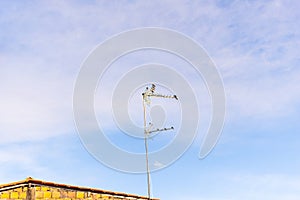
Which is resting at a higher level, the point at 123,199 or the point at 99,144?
the point at 99,144

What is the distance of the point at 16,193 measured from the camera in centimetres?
1412

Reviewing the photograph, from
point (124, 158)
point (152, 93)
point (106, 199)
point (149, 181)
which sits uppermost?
point (152, 93)

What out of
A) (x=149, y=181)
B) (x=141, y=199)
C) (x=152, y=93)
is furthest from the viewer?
(x=152, y=93)

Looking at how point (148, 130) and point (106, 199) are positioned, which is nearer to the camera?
point (106, 199)

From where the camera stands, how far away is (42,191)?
14305 mm

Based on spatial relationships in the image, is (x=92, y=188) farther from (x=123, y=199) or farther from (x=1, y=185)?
(x=1, y=185)

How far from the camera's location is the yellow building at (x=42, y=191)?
14.0m

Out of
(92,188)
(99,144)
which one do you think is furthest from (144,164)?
(92,188)

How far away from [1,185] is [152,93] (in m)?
11.2

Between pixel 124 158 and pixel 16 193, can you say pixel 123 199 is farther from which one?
pixel 124 158

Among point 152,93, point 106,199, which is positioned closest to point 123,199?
point 106,199

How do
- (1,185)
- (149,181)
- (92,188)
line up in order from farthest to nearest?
(149,181) < (92,188) < (1,185)

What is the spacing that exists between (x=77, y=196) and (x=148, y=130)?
821cm

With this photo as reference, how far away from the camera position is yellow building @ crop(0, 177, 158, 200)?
1402cm
